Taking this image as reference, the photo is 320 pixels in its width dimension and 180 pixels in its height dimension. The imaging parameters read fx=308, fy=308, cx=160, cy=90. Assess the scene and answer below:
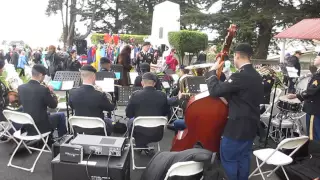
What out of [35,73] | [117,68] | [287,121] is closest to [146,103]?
[35,73]

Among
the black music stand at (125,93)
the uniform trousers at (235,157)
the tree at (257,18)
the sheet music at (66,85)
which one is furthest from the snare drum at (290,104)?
the tree at (257,18)

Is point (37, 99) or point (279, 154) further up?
point (37, 99)

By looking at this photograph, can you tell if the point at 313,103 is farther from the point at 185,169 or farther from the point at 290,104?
the point at 185,169

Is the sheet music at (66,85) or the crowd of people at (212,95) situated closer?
the crowd of people at (212,95)

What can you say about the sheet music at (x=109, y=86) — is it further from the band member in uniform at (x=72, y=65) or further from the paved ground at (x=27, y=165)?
the band member in uniform at (x=72, y=65)

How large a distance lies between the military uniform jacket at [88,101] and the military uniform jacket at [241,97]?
5.36 feet

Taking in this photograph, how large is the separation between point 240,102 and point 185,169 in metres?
1.03

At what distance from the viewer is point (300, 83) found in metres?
5.62

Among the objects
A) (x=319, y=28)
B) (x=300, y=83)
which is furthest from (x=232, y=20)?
(x=300, y=83)

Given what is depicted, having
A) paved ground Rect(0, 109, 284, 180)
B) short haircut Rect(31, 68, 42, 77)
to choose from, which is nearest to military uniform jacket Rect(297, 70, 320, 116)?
paved ground Rect(0, 109, 284, 180)

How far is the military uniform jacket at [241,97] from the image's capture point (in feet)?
10.4

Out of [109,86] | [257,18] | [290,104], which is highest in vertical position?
[257,18]

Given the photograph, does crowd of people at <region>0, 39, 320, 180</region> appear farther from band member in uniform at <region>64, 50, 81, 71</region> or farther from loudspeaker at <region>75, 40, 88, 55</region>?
loudspeaker at <region>75, 40, 88, 55</region>

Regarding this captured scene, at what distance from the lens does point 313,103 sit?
4320 millimetres
